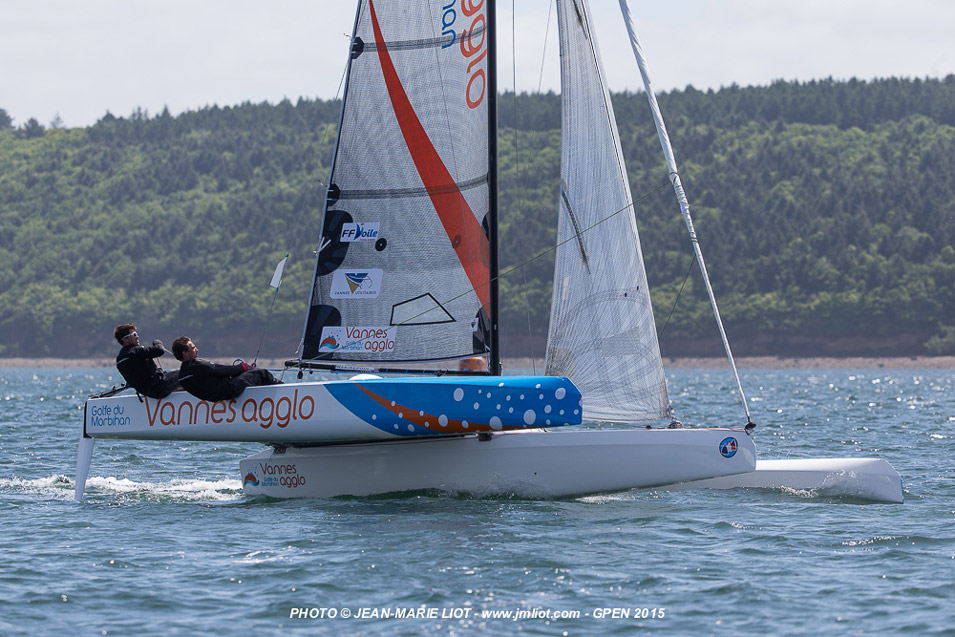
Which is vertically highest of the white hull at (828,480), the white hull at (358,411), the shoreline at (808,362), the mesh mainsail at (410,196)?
the mesh mainsail at (410,196)

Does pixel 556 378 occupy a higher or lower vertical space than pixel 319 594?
higher

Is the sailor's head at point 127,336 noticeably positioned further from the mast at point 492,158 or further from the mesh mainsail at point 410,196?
the mast at point 492,158

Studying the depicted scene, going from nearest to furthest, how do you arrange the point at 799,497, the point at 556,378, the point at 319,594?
the point at 319,594 < the point at 556,378 < the point at 799,497

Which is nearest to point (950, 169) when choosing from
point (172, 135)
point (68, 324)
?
point (68, 324)

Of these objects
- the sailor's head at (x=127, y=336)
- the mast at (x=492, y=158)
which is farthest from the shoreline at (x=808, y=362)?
the sailor's head at (x=127, y=336)

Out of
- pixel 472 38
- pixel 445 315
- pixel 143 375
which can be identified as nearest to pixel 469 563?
pixel 445 315

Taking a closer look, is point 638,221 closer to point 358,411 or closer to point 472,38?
point 472,38

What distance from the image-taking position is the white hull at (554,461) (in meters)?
11.8

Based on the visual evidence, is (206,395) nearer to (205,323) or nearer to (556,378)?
(556,378)

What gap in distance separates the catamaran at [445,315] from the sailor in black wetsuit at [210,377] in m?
0.14

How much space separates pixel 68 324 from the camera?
116m

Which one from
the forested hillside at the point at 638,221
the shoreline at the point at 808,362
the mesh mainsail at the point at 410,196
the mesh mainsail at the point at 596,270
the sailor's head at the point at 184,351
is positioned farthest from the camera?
the forested hillside at the point at 638,221

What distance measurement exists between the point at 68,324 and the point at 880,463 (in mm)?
112041

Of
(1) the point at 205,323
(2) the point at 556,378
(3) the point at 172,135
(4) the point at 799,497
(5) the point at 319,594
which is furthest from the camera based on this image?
(3) the point at 172,135
